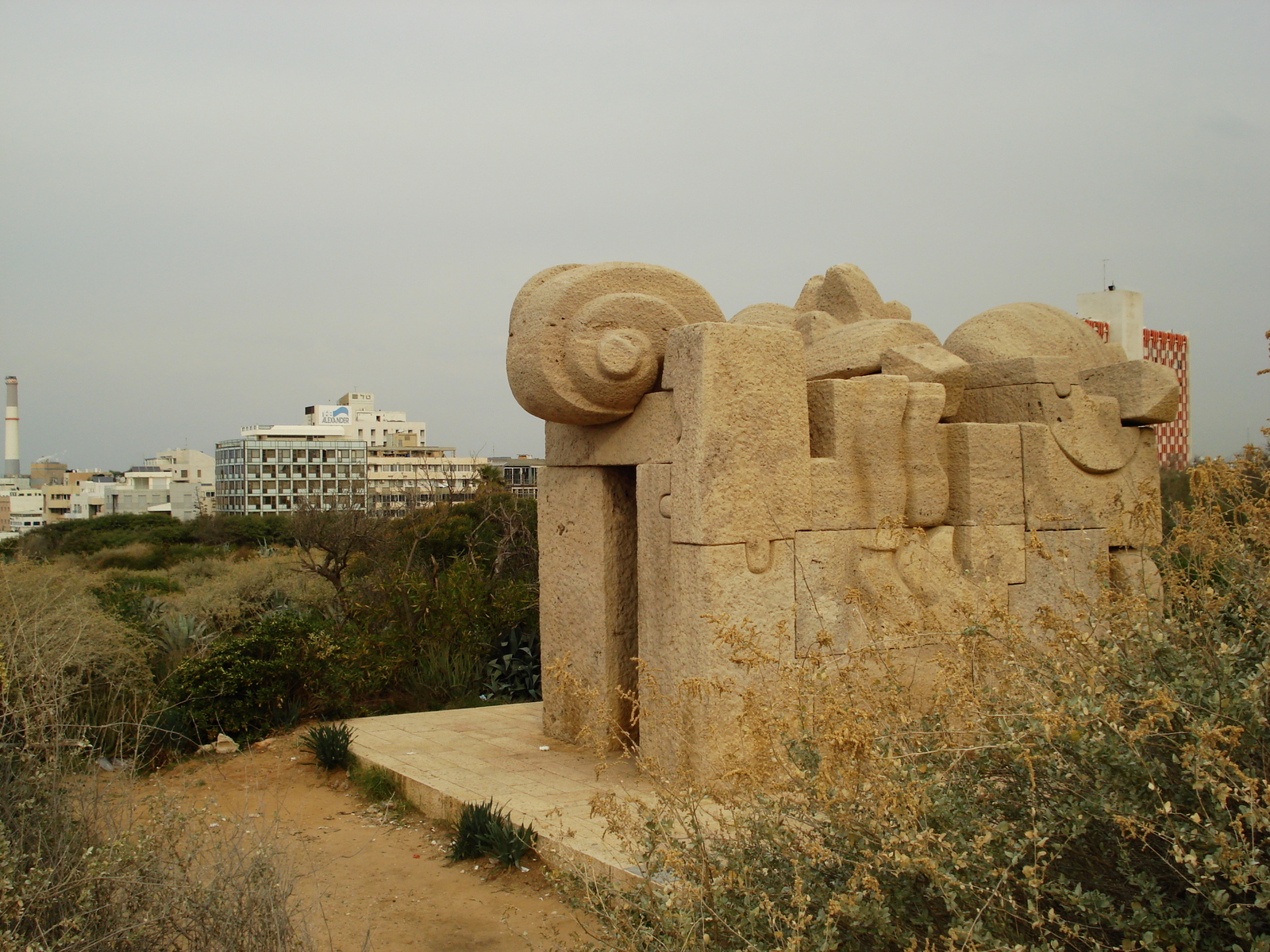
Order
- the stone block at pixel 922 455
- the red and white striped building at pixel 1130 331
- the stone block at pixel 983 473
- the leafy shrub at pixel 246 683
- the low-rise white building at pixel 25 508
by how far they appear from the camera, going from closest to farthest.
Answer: the stone block at pixel 922 455, the stone block at pixel 983 473, the leafy shrub at pixel 246 683, the red and white striped building at pixel 1130 331, the low-rise white building at pixel 25 508

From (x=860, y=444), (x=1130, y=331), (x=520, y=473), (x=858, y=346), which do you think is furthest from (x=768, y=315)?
(x=520, y=473)

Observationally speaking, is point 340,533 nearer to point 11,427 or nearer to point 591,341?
point 591,341

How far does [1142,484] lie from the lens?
3.34 m

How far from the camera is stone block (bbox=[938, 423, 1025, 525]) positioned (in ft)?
16.8

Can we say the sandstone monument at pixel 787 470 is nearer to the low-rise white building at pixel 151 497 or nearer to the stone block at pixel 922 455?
the stone block at pixel 922 455

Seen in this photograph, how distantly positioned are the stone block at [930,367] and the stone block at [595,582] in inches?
59.3

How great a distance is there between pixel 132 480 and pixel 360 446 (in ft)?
42.7

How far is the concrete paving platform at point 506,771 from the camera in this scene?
4.12 m

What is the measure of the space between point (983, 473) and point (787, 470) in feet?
4.10

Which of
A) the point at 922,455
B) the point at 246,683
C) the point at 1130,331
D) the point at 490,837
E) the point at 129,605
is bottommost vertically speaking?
the point at 490,837

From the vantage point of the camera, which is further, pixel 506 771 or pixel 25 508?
pixel 25 508

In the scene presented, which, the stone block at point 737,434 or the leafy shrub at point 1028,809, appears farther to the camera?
the stone block at point 737,434

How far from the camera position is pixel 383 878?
4.32 m

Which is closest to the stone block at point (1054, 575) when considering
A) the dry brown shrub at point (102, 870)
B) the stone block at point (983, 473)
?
the stone block at point (983, 473)
